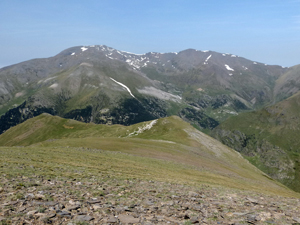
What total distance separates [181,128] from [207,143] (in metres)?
20.0

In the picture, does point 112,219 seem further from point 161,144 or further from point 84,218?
point 161,144

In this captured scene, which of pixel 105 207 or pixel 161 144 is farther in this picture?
pixel 161 144

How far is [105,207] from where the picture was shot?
15703mm

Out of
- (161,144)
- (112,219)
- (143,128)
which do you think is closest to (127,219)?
(112,219)

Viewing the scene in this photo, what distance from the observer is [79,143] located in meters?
75.7

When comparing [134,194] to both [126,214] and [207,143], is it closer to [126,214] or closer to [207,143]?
[126,214]

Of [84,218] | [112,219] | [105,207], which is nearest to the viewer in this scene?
[84,218]

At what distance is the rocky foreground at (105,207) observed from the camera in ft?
43.8

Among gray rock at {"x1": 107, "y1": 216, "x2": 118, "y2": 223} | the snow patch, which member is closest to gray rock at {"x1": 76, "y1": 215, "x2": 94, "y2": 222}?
gray rock at {"x1": 107, "y1": 216, "x2": 118, "y2": 223}

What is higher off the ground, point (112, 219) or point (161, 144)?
point (112, 219)

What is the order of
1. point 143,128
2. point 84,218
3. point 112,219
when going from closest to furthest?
point 84,218, point 112,219, point 143,128

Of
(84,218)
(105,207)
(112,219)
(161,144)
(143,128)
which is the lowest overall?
(143,128)

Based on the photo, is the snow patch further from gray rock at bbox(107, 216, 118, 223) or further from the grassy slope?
gray rock at bbox(107, 216, 118, 223)

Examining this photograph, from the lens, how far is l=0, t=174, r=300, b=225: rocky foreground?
13.3 meters
